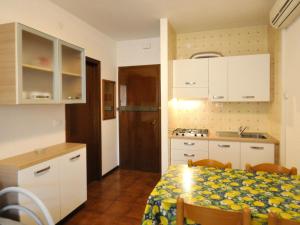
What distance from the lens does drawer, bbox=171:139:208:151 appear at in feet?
10.4

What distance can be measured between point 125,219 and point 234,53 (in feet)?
9.80

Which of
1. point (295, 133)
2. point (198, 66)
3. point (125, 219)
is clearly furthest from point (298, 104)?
point (125, 219)

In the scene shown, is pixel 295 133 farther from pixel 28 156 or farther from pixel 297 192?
pixel 28 156

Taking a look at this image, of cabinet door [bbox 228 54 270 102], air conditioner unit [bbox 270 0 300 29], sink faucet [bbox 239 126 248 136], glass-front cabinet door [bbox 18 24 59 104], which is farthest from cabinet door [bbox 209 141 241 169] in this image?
glass-front cabinet door [bbox 18 24 59 104]

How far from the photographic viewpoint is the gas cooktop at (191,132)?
3.28 metres

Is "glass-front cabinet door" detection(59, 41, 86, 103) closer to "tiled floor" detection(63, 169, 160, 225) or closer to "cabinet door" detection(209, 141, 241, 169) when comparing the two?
"tiled floor" detection(63, 169, 160, 225)

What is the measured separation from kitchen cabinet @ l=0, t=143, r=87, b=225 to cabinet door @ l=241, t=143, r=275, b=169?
7.15 feet

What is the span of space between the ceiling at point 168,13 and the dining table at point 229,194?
208 centimetres

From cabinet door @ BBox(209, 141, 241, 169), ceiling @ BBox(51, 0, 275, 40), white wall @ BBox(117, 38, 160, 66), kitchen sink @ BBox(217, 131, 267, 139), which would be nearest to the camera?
ceiling @ BBox(51, 0, 275, 40)

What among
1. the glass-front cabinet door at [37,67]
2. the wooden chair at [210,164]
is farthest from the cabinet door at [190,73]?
the glass-front cabinet door at [37,67]

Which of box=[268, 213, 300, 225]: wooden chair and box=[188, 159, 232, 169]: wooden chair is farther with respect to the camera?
box=[188, 159, 232, 169]: wooden chair

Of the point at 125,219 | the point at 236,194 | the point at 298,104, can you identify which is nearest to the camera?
the point at 236,194

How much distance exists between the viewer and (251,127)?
348 cm

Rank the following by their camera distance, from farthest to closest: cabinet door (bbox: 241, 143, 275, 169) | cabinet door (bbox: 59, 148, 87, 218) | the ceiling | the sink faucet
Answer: the sink faucet < cabinet door (bbox: 241, 143, 275, 169) < the ceiling < cabinet door (bbox: 59, 148, 87, 218)
